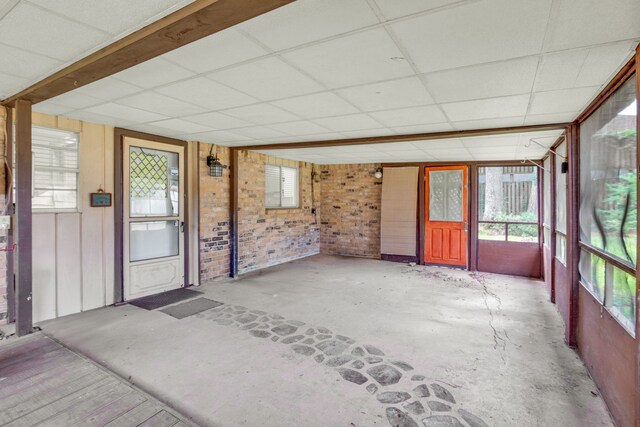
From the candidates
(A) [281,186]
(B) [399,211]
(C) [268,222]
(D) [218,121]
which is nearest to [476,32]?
(D) [218,121]

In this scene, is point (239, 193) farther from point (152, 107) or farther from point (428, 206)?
point (428, 206)

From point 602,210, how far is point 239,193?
17.7ft

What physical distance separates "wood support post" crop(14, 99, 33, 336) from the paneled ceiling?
1.14ft

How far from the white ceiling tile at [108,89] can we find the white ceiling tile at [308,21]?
1.58m

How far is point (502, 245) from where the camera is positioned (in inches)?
269

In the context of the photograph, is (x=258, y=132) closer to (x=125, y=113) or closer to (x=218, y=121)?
(x=218, y=121)

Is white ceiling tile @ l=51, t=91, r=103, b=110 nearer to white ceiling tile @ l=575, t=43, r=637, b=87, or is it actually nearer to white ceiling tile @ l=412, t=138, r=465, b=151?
white ceiling tile @ l=575, t=43, r=637, b=87

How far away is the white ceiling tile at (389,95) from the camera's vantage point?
2.76m

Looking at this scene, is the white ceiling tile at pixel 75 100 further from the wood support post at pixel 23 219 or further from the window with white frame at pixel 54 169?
the window with white frame at pixel 54 169

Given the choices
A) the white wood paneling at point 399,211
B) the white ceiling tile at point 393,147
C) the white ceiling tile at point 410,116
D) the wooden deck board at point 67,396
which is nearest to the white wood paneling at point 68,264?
the wooden deck board at point 67,396

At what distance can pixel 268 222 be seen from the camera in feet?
23.8

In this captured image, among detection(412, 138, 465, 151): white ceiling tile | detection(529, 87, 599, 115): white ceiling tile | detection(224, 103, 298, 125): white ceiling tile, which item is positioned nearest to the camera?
detection(529, 87, 599, 115): white ceiling tile

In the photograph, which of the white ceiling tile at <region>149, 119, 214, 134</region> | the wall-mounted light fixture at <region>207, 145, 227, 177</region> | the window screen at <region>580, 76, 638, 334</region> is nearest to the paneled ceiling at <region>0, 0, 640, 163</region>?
the white ceiling tile at <region>149, 119, 214, 134</region>

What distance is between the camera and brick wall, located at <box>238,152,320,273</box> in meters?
6.59
